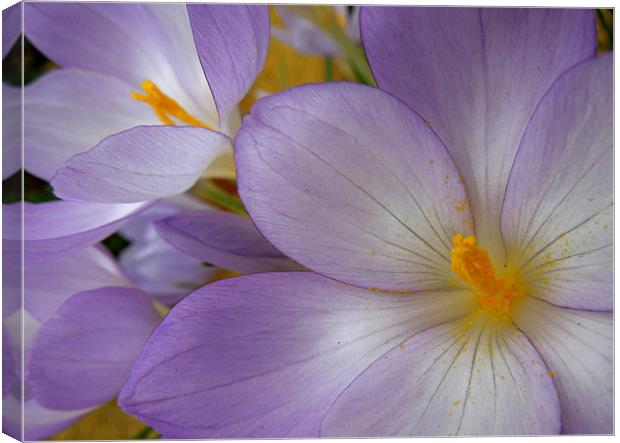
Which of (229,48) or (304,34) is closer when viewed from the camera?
(229,48)

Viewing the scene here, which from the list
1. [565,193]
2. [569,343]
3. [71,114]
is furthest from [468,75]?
[71,114]

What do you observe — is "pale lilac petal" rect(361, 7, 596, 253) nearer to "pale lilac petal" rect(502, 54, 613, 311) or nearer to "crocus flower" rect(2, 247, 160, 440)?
"pale lilac petal" rect(502, 54, 613, 311)

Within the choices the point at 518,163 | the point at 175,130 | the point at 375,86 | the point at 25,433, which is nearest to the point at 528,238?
the point at 518,163

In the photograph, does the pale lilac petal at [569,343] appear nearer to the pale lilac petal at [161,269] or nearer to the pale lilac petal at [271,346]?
the pale lilac petal at [271,346]

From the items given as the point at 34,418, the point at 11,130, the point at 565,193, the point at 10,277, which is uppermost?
the point at 565,193

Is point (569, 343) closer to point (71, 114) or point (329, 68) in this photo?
point (329, 68)

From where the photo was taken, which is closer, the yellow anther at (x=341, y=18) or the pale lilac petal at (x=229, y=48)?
the pale lilac petal at (x=229, y=48)

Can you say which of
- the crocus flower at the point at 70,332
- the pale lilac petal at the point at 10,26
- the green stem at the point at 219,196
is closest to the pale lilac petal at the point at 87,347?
the crocus flower at the point at 70,332
